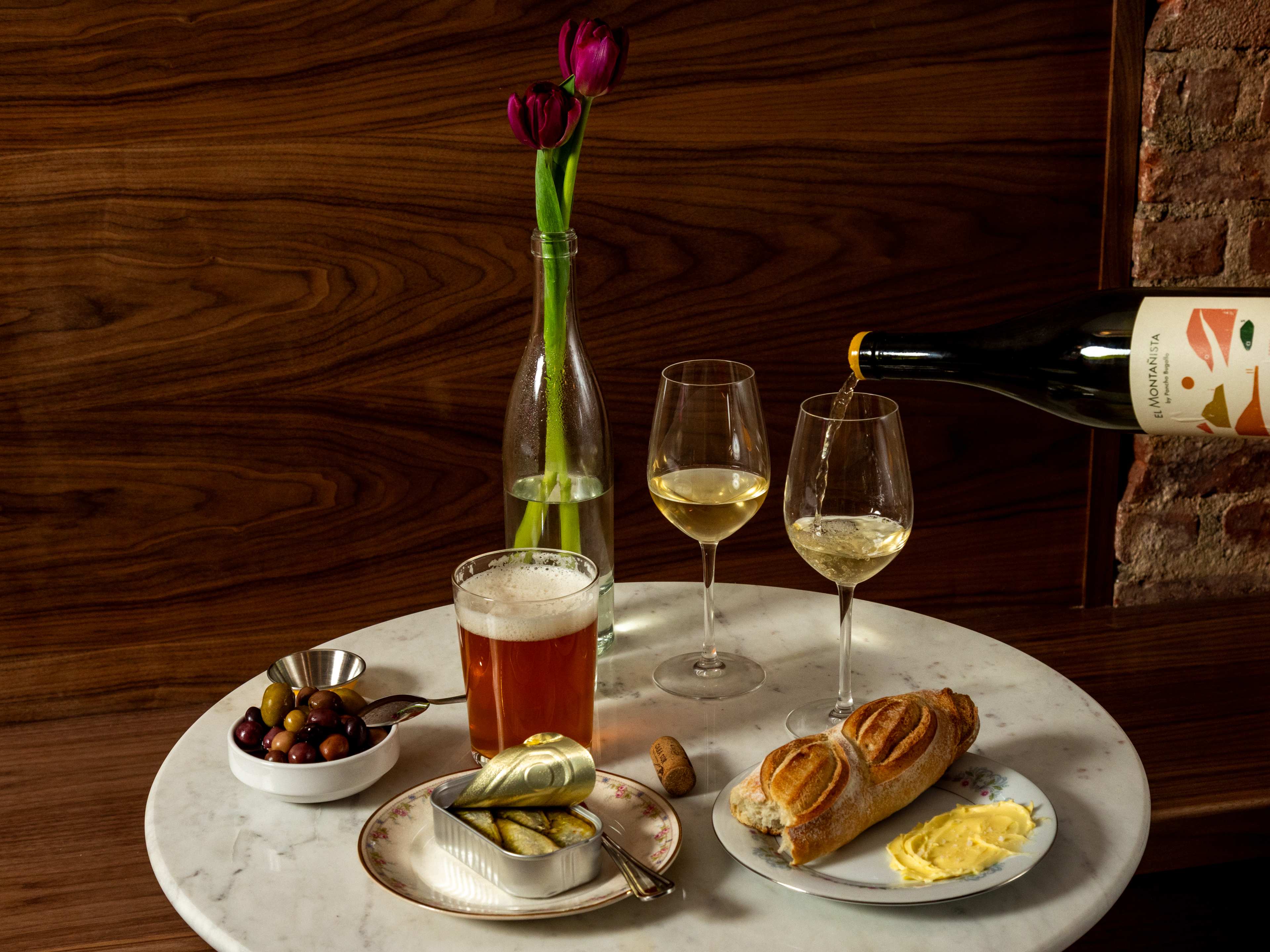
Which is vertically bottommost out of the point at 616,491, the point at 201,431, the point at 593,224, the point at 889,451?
the point at 616,491

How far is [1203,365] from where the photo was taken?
96cm

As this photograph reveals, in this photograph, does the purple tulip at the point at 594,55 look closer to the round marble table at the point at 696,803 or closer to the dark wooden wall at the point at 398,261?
the round marble table at the point at 696,803

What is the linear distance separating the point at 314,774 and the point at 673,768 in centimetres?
26

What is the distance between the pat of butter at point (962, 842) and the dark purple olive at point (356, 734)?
0.39 m

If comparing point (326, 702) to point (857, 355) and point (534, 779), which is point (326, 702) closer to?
point (534, 779)

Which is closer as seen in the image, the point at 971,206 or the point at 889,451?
the point at 889,451

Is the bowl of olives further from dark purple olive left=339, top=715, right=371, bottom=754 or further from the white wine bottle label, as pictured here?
the white wine bottle label

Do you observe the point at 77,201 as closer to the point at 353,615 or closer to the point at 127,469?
the point at 127,469

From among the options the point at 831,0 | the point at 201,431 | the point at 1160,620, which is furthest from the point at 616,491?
the point at 1160,620

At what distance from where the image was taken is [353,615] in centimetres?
193

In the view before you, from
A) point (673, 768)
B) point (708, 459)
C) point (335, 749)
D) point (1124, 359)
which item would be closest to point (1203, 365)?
point (1124, 359)

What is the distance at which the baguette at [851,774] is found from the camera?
79 cm

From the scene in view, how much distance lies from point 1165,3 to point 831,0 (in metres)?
0.52

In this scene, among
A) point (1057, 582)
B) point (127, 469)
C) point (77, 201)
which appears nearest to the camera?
point (77, 201)
